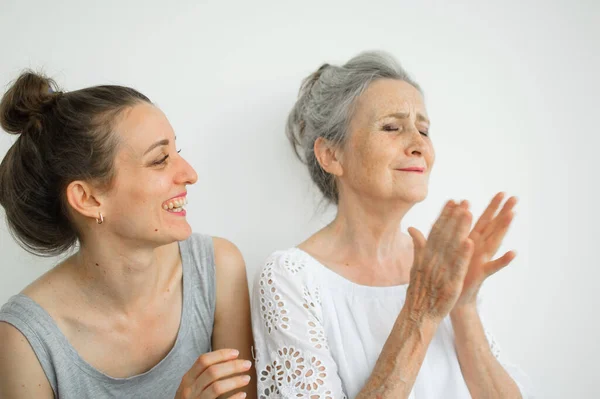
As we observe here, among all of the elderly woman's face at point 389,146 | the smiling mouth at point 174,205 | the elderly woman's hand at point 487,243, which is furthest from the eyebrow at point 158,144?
the elderly woman's hand at point 487,243

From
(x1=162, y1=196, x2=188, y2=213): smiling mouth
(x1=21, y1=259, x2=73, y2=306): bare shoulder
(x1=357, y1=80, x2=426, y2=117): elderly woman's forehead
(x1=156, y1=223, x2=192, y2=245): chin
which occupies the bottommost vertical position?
(x1=21, y1=259, x2=73, y2=306): bare shoulder

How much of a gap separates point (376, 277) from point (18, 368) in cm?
99

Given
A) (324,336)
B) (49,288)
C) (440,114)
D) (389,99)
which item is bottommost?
(324,336)

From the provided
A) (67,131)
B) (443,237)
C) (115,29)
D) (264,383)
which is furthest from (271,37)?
(264,383)

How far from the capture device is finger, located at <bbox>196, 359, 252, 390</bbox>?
3.93ft

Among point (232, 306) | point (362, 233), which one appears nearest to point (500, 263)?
point (362, 233)

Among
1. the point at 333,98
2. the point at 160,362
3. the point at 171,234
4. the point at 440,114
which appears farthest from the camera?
the point at 440,114

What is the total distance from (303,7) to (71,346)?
1.38m

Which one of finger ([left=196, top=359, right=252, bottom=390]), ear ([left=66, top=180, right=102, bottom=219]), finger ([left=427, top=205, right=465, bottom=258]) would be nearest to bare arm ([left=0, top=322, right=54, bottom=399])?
ear ([left=66, top=180, right=102, bottom=219])

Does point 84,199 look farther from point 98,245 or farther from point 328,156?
point 328,156

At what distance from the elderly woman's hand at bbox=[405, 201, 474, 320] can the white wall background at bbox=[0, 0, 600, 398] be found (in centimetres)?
74

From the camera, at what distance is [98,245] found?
4.76 feet

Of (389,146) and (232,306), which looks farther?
(232,306)

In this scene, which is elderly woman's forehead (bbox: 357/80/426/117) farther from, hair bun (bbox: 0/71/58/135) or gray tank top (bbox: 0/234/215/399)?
hair bun (bbox: 0/71/58/135)
